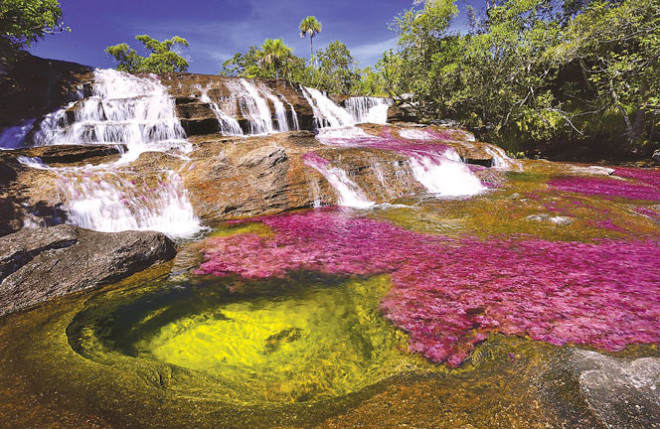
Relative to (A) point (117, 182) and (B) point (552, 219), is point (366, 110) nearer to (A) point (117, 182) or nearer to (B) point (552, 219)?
(B) point (552, 219)

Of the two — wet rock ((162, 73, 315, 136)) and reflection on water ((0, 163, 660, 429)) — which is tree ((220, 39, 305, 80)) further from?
reflection on water ((0, 163, 660, 429))

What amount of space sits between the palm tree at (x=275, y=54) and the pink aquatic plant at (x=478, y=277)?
49.7 meters

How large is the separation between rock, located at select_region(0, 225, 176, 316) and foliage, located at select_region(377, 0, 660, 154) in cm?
2410

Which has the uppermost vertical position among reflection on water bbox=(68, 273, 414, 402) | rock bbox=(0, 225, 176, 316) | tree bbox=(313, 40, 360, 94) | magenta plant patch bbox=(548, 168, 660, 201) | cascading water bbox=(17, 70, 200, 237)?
tree bbox=(313, 40, 360, 94)

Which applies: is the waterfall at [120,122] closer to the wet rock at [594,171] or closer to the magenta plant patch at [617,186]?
the magenta plant patch at [617,186]

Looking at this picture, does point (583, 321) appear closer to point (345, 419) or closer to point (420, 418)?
point (420, 418)

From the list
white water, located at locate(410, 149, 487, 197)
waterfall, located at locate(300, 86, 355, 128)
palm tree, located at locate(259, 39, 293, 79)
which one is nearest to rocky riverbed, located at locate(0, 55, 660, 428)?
white water, located at locate(410, 149, 487, 197)

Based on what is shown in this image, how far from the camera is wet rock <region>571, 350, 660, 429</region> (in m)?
2.16

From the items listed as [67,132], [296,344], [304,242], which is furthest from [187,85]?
[296,344]

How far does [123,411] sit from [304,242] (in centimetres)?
504

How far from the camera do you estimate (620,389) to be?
242 centimetres

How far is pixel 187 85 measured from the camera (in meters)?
20.4

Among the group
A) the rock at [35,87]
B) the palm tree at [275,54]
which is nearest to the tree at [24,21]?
the rock at [35,87]

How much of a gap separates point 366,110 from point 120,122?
19555 millimetres
